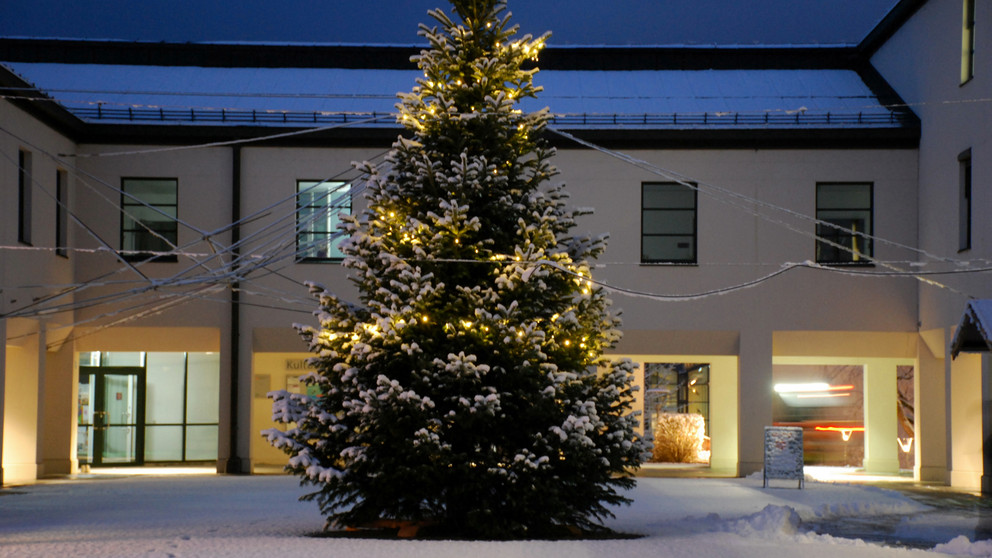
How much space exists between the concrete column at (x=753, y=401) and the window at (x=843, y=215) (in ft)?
7.61

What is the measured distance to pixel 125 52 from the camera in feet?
91.4

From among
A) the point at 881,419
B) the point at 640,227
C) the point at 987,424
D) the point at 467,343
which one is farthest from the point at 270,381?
the point at 467,343

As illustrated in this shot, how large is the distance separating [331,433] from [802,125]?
1571cm

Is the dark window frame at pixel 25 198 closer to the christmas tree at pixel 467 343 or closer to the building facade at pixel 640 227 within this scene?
the building facade at pixel 640 227

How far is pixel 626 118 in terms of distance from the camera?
2455 centimetres

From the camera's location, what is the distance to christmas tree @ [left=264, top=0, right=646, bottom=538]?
1092cm

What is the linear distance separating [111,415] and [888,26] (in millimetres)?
20731

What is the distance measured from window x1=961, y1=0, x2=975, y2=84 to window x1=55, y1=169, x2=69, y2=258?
17888 millimetres

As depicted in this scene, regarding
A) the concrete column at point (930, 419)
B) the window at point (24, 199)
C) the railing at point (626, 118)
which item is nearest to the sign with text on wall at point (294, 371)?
the railing at point (626, 118)

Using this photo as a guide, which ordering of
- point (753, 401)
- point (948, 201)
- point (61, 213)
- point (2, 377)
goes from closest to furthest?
point (2, 377)
point (948, 201)
point (61, 213)
point (753, 401)

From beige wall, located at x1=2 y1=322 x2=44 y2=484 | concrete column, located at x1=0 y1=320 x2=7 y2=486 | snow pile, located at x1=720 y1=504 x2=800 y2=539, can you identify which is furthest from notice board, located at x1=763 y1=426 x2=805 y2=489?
beige wall, located at x1=2 y1=322 x2=44 y2=484

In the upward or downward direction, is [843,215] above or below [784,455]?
above

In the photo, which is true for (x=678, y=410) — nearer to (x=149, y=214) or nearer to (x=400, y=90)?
(x=400, y=90)

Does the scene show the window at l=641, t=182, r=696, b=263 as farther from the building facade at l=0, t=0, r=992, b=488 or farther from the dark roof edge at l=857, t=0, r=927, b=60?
the dark roof edge at l=857, t=0, r=927, b=60
